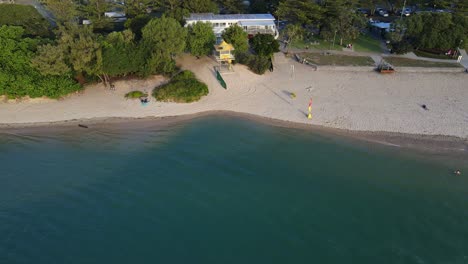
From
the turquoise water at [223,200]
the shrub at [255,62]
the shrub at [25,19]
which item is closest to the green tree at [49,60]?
the turquoise water at [223,200]

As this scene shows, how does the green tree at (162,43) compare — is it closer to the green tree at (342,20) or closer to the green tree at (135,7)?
the green tree at (135,7)

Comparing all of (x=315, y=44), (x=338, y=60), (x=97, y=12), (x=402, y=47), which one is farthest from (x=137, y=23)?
(x=402, y=47)

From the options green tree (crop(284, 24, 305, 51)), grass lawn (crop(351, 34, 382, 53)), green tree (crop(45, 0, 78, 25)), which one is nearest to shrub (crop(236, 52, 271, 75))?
green tree (crop(284, 24, 305, 51))

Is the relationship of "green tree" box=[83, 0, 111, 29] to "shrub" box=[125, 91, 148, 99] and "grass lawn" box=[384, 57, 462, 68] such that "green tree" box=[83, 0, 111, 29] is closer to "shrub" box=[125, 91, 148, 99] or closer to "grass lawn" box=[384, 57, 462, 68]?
"shrub" box=[125, 91, 148, 99]

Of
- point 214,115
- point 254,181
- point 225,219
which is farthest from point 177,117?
point 225,219

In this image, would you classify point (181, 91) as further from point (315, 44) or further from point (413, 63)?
point (413, 63)
